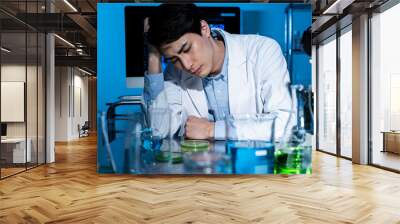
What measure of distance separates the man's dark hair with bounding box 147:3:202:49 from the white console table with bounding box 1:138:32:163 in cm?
285

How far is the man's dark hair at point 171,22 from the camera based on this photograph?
6324mm

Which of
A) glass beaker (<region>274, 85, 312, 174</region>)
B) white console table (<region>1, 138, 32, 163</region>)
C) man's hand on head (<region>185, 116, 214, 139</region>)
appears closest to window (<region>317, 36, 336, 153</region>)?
glass beaker (<region>274, 85, 312, 174</region>)

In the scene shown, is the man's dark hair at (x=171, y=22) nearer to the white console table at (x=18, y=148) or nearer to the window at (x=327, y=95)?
the white console table at (x=18, y=148)

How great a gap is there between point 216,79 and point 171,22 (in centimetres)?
116

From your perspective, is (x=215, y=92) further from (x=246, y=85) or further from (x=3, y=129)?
(x=3, y=129)

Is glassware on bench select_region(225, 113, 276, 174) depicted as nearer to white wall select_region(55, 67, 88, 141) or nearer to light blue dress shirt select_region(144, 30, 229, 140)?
light blue dress shirt select_region(144, 30, 229, 140)

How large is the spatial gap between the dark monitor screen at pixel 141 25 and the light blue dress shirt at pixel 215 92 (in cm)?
22

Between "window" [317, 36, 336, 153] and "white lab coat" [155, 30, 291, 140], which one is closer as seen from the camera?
"white lab coat" [155, 30, 291, 140]

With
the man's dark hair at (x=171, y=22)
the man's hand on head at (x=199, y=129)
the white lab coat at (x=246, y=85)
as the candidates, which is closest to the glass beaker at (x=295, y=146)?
the white lab coat at (x=246, y=85)

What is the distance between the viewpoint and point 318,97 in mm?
10984

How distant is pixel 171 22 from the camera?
20.9ft

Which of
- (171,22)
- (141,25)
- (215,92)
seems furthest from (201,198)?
(141,25)

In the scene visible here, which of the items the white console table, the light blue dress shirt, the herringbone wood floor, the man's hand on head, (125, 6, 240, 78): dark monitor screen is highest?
(125, 6, 240, 78): dark monitor screen

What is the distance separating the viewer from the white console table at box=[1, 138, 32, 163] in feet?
21.3
